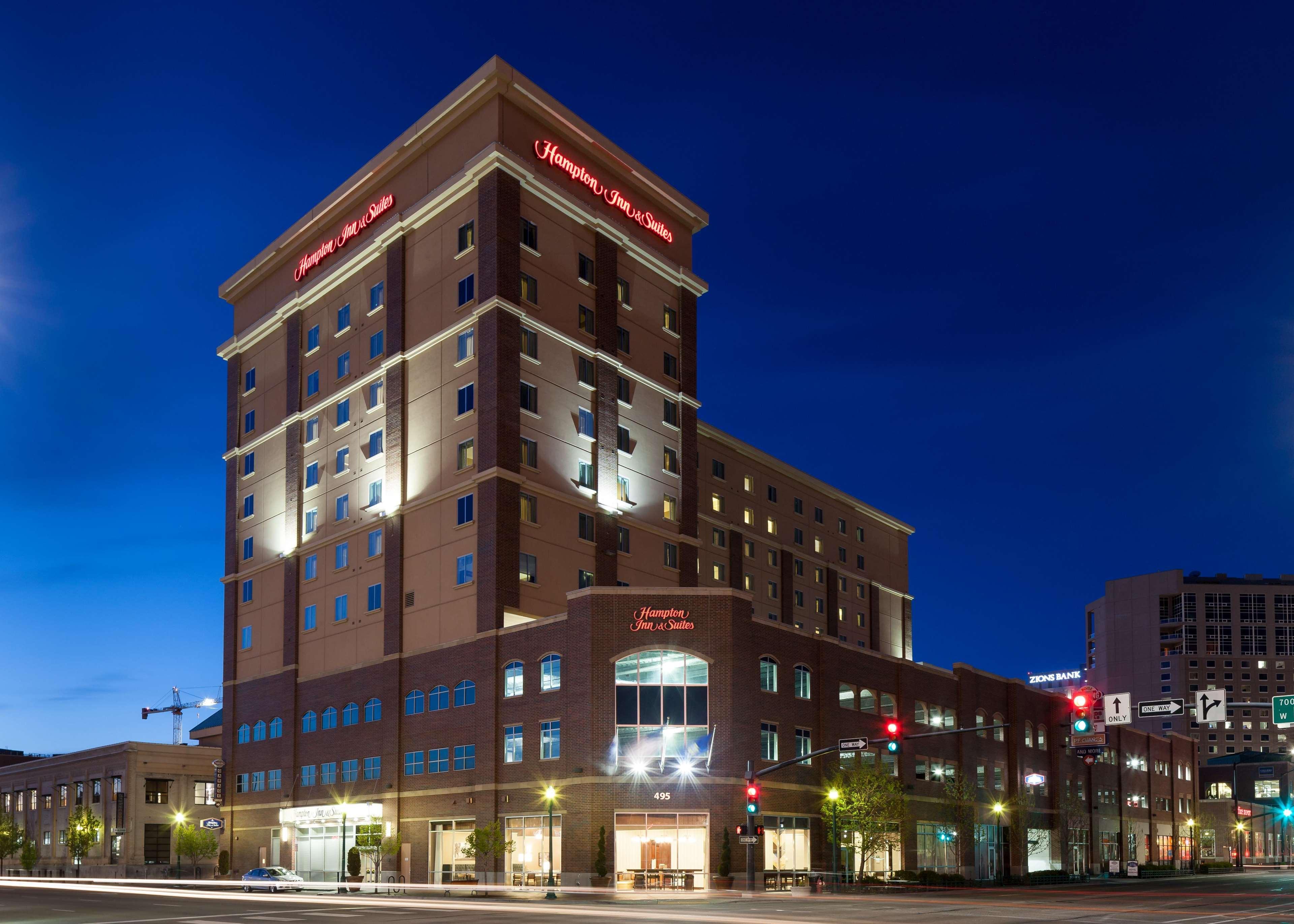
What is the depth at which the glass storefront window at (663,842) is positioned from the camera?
6981cm

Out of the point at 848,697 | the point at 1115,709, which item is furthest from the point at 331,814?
the point at 1115,709

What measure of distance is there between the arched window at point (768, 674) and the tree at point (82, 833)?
215 ft

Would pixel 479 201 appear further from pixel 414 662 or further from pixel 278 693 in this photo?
pixel 278 693

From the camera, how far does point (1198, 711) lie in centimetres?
4044

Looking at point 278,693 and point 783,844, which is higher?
point 278,693

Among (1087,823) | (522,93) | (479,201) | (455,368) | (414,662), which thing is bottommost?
(1087,823)

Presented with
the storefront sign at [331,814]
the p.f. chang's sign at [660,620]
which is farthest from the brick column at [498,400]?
the storefront sign at [331,814]

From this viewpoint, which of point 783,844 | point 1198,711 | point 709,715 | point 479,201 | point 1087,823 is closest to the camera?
point 1198,711

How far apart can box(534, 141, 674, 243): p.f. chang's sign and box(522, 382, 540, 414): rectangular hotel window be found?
1632 centimetres

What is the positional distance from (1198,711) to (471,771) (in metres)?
48.4

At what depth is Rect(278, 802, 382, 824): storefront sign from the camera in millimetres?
84438

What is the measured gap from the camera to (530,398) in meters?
82.6

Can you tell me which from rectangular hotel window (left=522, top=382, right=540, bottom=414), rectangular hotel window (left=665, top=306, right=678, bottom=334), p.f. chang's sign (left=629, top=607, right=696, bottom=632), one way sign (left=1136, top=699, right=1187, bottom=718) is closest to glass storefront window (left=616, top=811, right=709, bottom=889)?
p.f. chang's sign (left=629, top=607, right=696, bottom=632)

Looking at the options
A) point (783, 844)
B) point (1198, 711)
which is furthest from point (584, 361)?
point (1198, 711)
